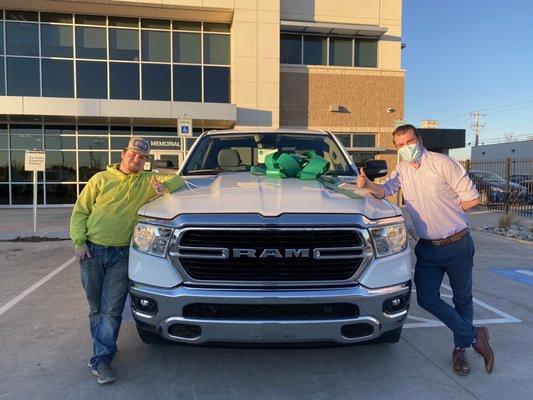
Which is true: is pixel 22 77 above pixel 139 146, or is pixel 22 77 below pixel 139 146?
above

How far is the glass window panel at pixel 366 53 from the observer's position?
67.5ft

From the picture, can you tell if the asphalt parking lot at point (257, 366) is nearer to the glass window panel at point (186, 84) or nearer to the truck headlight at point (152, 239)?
the truck headlight at point (152, 239)

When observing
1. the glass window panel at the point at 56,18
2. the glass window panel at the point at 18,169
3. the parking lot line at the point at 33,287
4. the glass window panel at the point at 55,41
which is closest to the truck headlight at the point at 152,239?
the parking lot line at the point at 33,287

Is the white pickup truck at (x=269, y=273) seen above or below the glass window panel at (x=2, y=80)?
below

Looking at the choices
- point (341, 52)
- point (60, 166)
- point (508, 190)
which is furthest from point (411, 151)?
point (341, 52)

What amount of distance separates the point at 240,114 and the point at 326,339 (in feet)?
52.8

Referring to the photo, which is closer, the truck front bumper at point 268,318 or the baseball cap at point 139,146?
the truck front bumper at point 268,318

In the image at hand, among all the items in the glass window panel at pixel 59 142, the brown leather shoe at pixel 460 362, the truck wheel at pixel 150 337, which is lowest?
the brown leather shoe at pixel 460 362

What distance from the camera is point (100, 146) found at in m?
18.8

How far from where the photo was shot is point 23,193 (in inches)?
738

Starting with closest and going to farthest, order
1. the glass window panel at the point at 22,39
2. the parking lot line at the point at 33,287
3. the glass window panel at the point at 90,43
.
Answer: the parking lot line at the point at 33,287 < the glass window panel at the point at 22,39 < the glass window panel at the point at 90,43

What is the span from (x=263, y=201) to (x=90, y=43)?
17.4 metres

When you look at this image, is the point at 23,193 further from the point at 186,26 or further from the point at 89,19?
the point at 186,26

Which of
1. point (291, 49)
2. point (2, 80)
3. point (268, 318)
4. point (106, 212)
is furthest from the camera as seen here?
point (291, 49)
